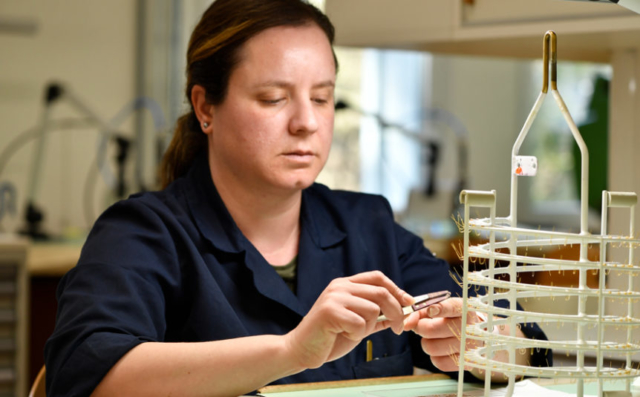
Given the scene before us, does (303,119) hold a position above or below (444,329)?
above

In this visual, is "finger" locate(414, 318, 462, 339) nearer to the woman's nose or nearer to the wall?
the woman's nose

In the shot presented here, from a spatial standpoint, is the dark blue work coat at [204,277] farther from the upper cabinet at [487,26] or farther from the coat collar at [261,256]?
the upper cabinet at [487,26]

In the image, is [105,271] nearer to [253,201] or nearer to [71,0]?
[253,201]

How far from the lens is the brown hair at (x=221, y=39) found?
4.21 ft

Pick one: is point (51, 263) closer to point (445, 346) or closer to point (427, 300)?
point (445, 346)

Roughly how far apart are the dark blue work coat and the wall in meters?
2.51

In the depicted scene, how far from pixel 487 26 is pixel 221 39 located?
0.53 meters

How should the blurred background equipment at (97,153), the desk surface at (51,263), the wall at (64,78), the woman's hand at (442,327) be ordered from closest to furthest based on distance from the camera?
the woman's hand at (442,327) → the desk surface at (51,263) → the blurred background equipment at (97,153) → the wall at (64,78)

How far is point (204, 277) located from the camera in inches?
46.5

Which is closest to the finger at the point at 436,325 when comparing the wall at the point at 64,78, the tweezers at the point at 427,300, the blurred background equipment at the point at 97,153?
A: the tweezers at the point at 427,300

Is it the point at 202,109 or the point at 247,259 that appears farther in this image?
the point at 202,109

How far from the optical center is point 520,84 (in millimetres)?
4430

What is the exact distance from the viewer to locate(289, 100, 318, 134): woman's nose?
1.22 meters

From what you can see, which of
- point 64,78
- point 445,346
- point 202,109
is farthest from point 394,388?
point 64,78
